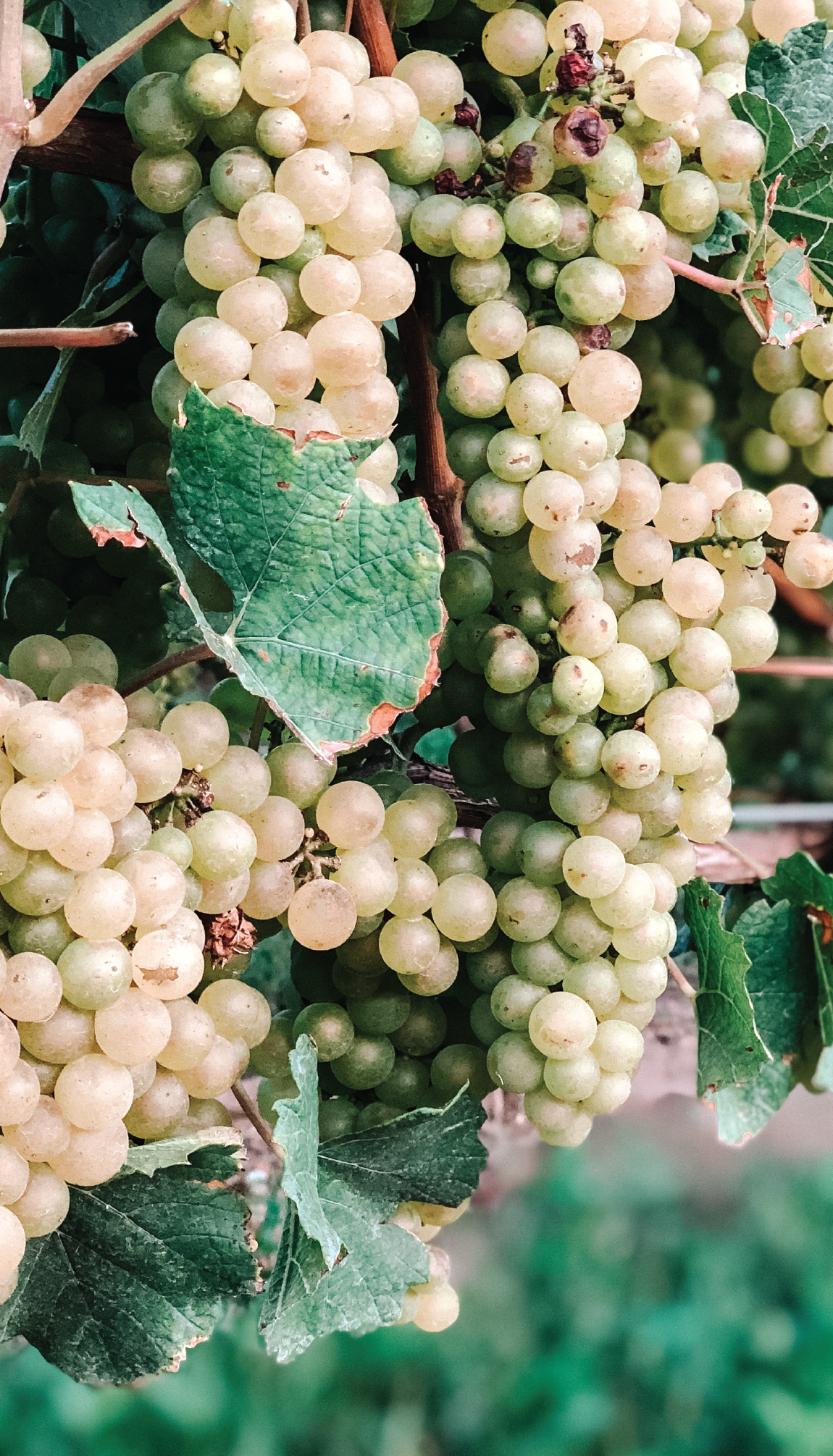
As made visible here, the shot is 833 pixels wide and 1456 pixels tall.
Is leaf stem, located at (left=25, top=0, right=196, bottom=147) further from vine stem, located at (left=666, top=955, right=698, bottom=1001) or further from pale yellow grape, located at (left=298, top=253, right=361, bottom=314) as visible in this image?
vine stem, located at (left=666, top=955, right=698, bottom=1001)

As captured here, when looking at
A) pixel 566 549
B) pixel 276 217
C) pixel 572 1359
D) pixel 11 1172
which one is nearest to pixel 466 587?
pixel 566 549

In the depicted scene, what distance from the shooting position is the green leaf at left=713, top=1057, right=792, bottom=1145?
0.50 m

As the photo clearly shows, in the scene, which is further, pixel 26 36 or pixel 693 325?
pixel 693 325

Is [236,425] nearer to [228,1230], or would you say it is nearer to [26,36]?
[26,36]

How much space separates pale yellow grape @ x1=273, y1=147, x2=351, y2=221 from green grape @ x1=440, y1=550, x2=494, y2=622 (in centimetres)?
13

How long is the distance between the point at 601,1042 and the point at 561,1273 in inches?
16.0

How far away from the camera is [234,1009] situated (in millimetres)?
387

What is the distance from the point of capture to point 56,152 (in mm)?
399

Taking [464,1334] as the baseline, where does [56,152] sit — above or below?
above

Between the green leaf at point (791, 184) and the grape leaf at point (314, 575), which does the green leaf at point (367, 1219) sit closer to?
the grape leaf at point (314, 575)

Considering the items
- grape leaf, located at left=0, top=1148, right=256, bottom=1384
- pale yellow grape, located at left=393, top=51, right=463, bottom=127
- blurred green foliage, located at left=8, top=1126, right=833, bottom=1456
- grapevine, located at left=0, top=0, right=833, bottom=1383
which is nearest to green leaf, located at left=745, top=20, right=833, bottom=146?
grapevine, located at left=0, top=0, right=833, bottom=1383

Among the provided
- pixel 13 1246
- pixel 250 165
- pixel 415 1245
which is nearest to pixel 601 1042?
pixel 415 1245

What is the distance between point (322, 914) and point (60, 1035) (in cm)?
9

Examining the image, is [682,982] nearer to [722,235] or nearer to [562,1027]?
[562,1027]
